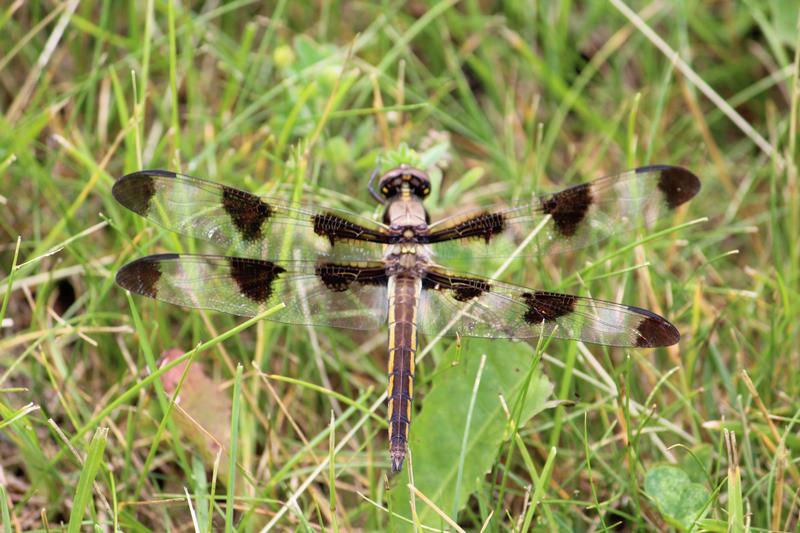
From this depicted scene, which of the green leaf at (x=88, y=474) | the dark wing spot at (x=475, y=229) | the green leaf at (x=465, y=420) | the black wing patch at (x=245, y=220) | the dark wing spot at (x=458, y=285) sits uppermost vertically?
the dark wing spot at (x=475, y=229)

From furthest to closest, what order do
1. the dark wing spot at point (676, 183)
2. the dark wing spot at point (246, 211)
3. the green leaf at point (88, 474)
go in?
the dark wing spot at point (676, 183) < the dark wing spot at point (246, 211) < the green leaf at point (88, 474)

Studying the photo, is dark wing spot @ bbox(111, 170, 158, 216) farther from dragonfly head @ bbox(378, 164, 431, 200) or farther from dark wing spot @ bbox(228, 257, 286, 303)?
dragonfly head @ bbox(378, 164, 431, 200)

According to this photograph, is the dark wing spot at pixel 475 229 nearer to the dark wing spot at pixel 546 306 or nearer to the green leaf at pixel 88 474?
the dark wing spot at pixel 546 306

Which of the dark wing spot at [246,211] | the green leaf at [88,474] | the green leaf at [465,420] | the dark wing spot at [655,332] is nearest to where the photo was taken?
the green leaf at [88,474]

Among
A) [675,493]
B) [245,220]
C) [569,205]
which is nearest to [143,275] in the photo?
[245,220]

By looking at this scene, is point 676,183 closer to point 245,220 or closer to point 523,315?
point 523,315

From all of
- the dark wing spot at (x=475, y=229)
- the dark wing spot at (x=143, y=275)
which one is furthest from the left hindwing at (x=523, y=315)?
the dark wing spot at (x=143, y=275)

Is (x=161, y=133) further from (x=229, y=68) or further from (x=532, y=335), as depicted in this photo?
(x=532, y=335)
